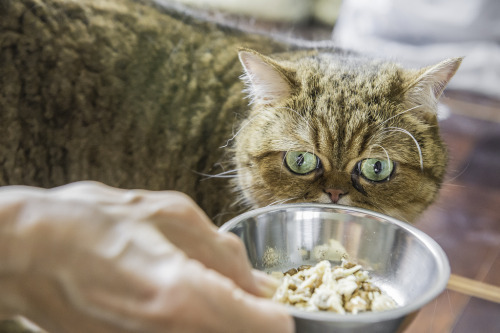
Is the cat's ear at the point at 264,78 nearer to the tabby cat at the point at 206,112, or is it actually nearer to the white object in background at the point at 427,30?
the tabby cat at the point at 206,112

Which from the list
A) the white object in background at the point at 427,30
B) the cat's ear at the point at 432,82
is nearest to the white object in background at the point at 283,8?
the white object in background at the point at 427,30

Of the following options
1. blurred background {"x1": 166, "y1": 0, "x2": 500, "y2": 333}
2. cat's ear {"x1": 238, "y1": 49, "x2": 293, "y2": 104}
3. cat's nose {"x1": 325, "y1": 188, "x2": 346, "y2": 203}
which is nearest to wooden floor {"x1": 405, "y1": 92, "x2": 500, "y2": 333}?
blurred background {"x1": 166, "y1": 0, "x2": 500, "y2": 333}

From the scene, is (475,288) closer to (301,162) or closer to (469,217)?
(469,217)

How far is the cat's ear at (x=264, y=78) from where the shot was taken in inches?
47.6

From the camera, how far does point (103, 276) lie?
55 centimetres

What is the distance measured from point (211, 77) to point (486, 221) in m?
1.19

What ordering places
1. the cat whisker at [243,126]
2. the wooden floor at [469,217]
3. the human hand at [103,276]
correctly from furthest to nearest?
the wooden floor at [469,217], the cat whisker at [243,126], the human hand at [103,276]

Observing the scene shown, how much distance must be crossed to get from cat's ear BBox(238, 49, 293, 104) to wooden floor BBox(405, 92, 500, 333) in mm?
529

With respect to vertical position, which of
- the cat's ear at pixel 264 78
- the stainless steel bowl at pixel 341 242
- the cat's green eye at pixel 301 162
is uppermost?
the cat's ear at pixel 264 78

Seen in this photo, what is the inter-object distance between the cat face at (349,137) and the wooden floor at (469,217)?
243 mm

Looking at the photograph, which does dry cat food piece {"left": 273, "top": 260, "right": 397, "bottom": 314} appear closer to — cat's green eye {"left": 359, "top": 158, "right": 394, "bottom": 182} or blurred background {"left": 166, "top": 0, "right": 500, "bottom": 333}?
cat's green eye {"left": 359, "top": 158, "right": 394, "bottom": 182}

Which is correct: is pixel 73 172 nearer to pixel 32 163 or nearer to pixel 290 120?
pixel 32 163

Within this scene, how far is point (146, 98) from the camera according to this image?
1.55 meters

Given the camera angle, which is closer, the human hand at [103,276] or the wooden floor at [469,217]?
the human hand at [103,276]
